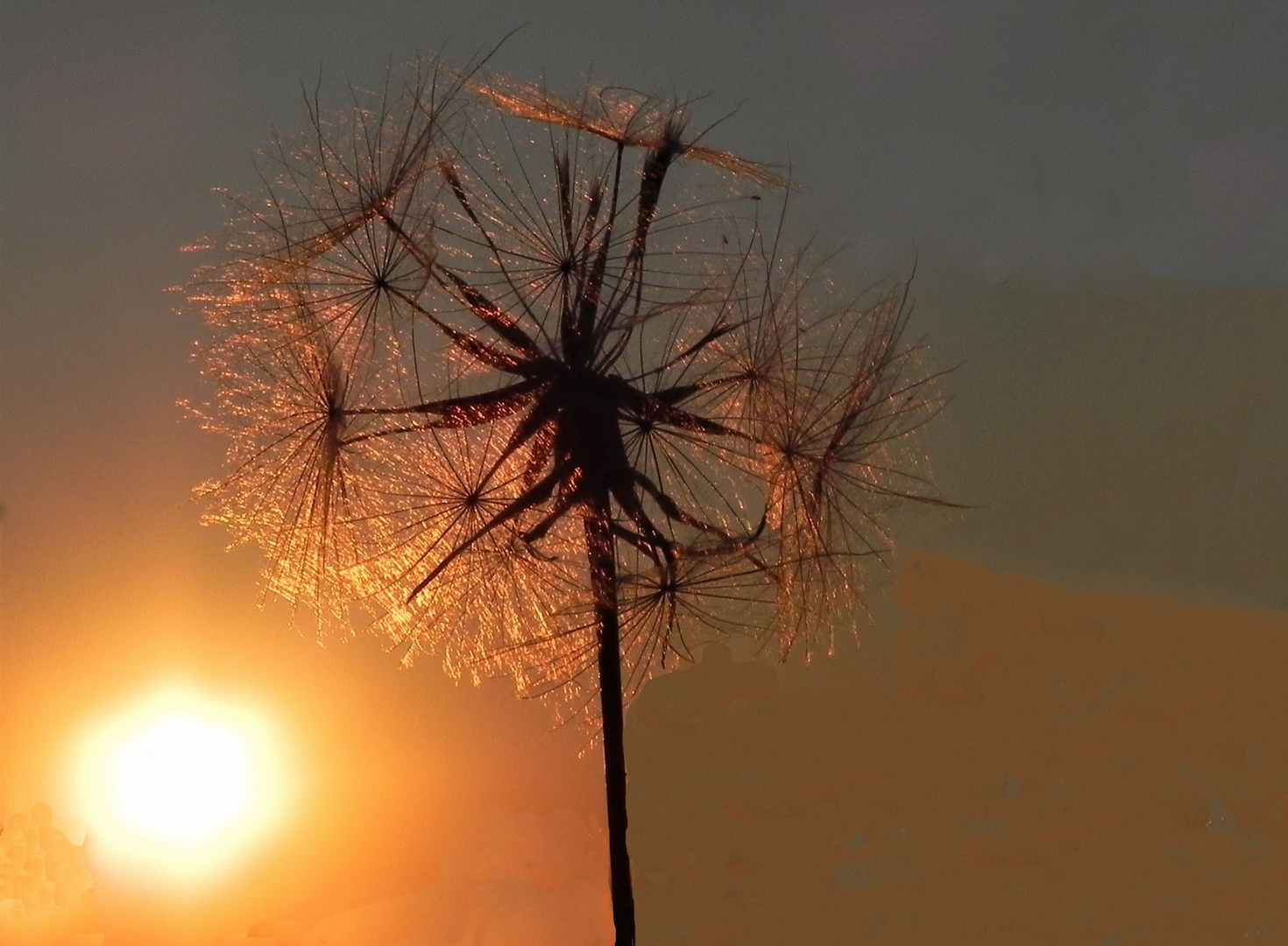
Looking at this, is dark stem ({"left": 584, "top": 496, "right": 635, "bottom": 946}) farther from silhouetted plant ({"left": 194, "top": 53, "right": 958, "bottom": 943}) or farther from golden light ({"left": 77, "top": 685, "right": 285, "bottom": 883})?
golden light ({"left": 77, "top": 685, "right": 285, "bottom": 883})

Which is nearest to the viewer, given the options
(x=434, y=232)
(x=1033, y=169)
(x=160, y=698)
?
(x=434, y=232)

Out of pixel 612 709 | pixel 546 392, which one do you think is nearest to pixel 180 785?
pixel 612 709

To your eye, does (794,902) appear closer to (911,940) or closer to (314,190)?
(911,940)

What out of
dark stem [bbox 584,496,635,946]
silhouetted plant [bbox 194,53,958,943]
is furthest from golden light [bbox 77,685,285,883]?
dark stem [bbox 584,496,635,946]

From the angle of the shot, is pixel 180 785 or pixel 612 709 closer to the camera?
pixel 612 709

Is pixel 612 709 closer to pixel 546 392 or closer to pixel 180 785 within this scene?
pixel 546 392

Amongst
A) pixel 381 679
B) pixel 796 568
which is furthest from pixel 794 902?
pixel 381 679
